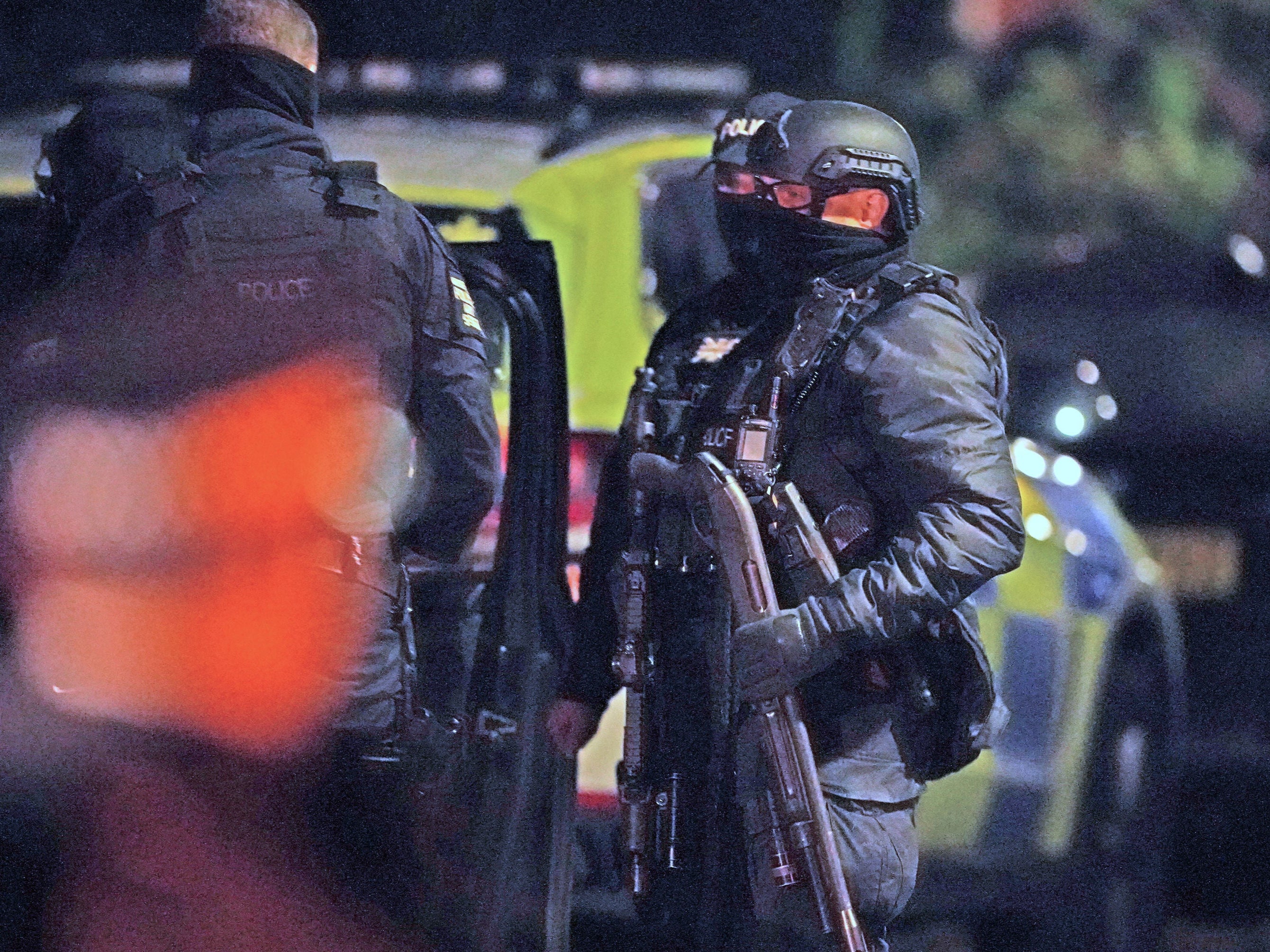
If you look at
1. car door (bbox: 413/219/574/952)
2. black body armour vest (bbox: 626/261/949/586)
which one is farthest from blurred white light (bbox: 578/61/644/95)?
black body armour vest (bbox: 626/261/949/586)

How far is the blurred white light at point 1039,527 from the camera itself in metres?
4.16

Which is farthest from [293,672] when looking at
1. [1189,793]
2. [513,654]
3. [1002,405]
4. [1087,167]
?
[1087,167]

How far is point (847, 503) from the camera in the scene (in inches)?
109

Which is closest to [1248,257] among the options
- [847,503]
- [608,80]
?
[608,80]

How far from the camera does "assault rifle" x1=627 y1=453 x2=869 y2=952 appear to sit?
2.66 metres

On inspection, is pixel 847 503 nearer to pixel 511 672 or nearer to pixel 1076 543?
pixel 511 672

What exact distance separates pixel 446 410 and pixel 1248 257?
140 inches

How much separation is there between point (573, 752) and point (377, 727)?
386 millimetres

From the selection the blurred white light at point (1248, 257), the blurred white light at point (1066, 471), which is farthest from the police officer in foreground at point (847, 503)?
the blurred white light at point (1248, 257)

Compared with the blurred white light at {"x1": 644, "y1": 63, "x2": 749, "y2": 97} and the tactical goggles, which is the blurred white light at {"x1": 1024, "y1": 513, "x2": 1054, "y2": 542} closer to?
the blurred white light at {"x1": 644, "y1": 63, "x2": 749, "y2": 97}

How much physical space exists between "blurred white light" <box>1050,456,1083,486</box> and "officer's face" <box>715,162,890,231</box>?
1741mm

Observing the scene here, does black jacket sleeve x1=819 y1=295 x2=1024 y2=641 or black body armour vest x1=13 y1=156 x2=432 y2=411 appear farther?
black body armour vest x1=13 y1=156 x2=432 y2=411

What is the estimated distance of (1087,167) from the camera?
10250mm

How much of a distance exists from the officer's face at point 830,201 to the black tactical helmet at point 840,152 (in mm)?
13
